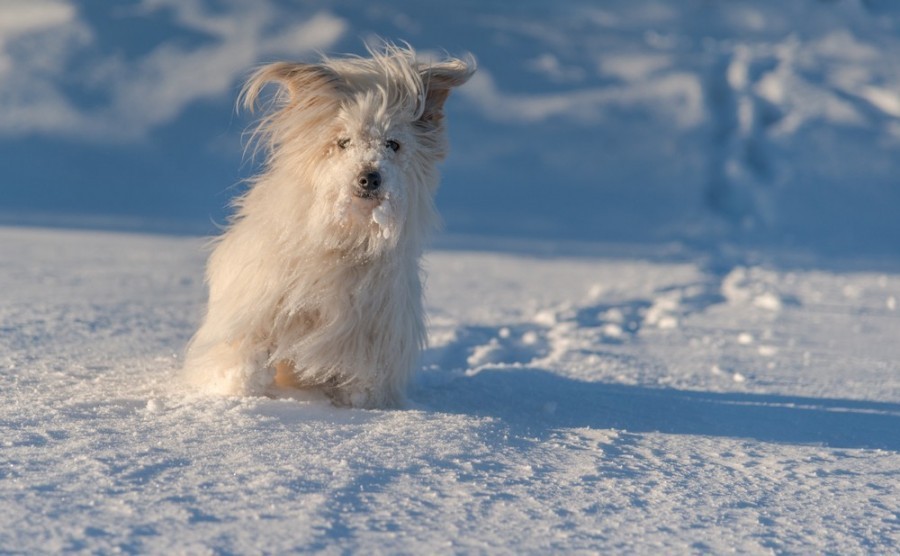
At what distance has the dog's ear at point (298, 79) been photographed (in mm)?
3363

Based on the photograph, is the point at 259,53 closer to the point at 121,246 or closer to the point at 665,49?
the point at 121,246

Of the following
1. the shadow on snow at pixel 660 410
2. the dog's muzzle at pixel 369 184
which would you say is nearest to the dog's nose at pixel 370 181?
the dog's muzzle at pixel 369 184

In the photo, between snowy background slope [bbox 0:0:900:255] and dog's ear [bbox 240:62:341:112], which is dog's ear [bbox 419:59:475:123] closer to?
dog's ear [bbox 240:62:341:112]

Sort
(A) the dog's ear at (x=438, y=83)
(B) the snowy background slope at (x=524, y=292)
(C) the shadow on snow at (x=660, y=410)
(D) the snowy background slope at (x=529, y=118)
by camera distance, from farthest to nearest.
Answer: (D) the snowy background slope at (x=529, y=118) → (A) the dog's ear at (x=438, y=83) → (C) the shadow on snow at (x=660, y=410) → (B) the snowy background slope at (x=524, y=292)

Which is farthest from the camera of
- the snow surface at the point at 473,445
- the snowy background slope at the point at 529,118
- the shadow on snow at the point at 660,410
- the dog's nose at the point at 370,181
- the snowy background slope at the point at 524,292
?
the snowy background slope at the point at 529,118

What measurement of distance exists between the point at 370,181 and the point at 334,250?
262 millimetres

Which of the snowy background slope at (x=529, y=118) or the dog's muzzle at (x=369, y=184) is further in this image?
the snowy background slope at (x=529, y=118)

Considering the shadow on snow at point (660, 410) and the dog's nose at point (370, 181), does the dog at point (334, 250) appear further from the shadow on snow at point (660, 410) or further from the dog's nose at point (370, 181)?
the shadow on snow at point (660, 410)

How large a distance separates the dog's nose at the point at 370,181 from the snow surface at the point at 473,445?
0.66 metres

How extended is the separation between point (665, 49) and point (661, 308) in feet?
31.7

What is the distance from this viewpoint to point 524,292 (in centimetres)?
712

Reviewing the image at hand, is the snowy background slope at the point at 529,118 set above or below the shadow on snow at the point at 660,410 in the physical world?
above

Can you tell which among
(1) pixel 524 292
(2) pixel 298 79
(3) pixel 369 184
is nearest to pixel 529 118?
(1) pixel 524 292

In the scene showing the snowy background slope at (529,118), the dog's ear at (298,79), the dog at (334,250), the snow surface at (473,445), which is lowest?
the snow surface at (473,445)
